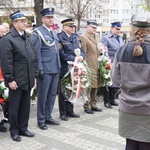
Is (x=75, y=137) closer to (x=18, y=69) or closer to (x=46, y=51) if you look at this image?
(x=18, y=69)

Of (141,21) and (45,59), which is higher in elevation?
(141,21)

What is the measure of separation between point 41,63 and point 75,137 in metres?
1.33

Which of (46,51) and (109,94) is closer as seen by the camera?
Result: (46,51)

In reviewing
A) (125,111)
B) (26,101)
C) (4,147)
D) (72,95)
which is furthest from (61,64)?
(125,111)

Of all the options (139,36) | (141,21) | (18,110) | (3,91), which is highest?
(141,21)

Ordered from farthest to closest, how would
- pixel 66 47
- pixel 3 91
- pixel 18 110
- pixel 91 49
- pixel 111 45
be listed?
pixel 111 45 < pixel 91 49 < pixel 66 47 < pixel 3 91 < pixel 18 110

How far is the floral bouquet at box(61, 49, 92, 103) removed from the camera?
5809 millimetres

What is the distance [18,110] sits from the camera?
4863 mm

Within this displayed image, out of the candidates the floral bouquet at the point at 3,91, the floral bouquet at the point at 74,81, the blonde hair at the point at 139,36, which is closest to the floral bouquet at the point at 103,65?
the floral bouquet at the point at 74,81

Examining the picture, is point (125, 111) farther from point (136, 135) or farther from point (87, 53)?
point (87, 53)

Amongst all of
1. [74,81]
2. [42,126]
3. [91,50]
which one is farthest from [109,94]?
[42,126]

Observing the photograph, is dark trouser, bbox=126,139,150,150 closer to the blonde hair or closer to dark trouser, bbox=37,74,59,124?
the blonde hair

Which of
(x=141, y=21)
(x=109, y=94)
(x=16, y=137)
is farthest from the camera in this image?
(x=109, y=94)

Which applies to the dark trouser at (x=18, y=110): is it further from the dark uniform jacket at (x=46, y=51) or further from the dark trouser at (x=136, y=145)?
the dark trouser at (x=136, y=145)
